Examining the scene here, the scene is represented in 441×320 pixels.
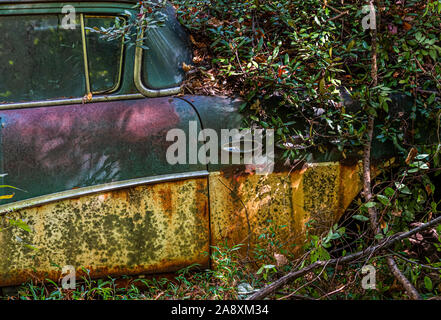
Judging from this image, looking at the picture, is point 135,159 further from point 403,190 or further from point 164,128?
point 403,190

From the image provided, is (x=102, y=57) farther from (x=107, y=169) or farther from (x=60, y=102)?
(x=107, y=169)

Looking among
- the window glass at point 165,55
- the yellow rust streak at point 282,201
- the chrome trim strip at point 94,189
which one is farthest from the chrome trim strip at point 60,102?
the yellow rust streak at point 282,201

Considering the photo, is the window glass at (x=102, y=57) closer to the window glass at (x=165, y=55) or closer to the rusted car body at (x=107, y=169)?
the rusted car body at (x=107, y=169)

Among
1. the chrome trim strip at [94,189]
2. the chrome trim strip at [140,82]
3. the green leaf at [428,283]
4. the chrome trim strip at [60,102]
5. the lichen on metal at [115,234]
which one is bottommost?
the green leaf at [428,283]

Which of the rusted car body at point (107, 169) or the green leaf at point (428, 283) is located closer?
the green leaf at point (428, 283)

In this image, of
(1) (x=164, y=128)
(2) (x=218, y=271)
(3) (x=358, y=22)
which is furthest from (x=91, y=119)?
(3) (x=358, y=22)

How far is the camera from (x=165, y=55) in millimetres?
2326

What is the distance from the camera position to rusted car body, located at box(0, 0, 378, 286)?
2.09 m

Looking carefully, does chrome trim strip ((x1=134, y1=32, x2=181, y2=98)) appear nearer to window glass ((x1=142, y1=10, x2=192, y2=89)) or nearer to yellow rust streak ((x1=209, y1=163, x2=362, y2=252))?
window glass ((x1=142, y1=10, x2=192, y2=89))

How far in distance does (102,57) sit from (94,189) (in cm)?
75

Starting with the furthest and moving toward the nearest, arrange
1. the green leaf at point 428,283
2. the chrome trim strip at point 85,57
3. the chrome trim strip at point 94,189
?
1. the chrome trim strip at point 85,57
2. the chrome trim strip at point 94,189
3. the green leaf at point 428,283

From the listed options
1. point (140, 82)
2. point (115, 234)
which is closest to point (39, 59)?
point (140, 82)

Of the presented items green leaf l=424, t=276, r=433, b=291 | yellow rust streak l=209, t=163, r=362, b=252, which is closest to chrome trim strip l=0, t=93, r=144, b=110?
yellow rust streak l=209, t=163, r=362, b=252

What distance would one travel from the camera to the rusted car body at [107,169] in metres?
2.09
